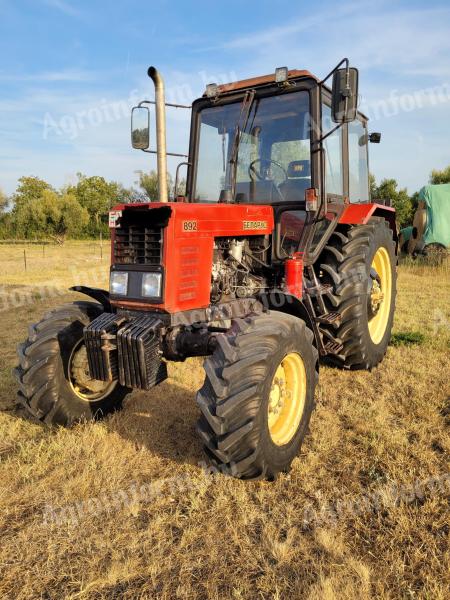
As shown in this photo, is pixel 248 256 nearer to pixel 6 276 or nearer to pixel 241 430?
pixel 241 430

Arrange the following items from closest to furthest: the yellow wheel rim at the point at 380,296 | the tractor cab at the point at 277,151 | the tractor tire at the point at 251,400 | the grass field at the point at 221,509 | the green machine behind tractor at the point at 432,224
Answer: the grass field at the point at 221,509
the tractor tire at the point at 251,400
the tractor cab at the point at 277,151
the yellow wheel rim at the point at 380,296
the green machine behind tractor at the point at 432,224

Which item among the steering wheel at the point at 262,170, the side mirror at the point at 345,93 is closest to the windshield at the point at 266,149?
the steering wheel at the point at 262,170

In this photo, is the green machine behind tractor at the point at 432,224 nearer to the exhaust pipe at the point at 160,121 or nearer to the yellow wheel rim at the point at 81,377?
the exhaust pipe at the point at 160,121

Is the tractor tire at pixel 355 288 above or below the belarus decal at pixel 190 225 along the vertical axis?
below

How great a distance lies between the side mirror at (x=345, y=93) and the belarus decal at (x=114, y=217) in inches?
62.6

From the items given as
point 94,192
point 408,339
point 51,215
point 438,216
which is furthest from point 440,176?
point 94,192

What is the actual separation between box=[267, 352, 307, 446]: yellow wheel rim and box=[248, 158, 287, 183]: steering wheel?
171 centimetres

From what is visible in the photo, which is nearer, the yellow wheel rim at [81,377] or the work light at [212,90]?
the yellow wheel rim at [81,377]

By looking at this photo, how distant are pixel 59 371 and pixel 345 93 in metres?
2.67

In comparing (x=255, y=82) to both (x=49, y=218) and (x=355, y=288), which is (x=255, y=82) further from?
(x=49, y=218)

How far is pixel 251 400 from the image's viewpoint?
247 cm

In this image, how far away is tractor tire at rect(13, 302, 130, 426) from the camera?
3.16 metres

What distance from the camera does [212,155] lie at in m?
4.15

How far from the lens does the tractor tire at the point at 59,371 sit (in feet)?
10.4
